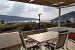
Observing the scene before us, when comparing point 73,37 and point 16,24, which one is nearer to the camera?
point 73,37

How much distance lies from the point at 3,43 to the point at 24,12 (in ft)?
10.1

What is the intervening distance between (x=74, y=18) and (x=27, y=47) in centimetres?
493

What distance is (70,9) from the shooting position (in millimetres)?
7613

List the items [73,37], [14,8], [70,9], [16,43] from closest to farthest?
[73,37], [16,43], [14,8], [70,9]

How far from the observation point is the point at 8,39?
4.96 meters

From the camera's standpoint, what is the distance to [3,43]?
4797 mm

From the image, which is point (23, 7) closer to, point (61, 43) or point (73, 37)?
point (73, 37)

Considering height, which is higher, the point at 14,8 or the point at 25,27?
the point at 14,8

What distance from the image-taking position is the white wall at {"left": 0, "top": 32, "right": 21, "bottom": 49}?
477cm

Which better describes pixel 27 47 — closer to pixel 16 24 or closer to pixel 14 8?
pixel 16 24

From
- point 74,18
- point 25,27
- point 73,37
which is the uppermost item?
point 74,18

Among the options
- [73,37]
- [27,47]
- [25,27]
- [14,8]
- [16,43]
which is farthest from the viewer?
[14,8]

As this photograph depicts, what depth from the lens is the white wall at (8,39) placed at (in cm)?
477

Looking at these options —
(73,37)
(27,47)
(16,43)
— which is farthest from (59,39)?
(16,43)
